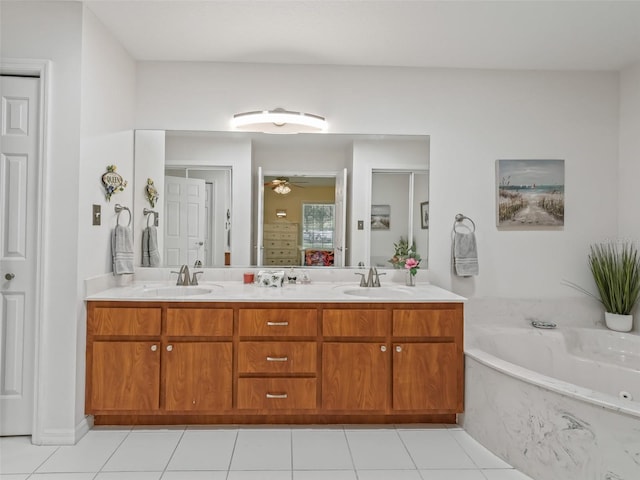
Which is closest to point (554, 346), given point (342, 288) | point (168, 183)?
point (342, 288)

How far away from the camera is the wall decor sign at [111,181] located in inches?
95.2

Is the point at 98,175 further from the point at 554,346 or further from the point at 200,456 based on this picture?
the point at 554,346

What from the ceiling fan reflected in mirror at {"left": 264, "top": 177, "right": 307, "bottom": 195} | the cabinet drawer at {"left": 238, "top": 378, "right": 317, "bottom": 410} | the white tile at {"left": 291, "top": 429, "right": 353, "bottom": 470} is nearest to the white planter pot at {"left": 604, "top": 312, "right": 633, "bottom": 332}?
the white tile at {"left": 291, "top": 429, "right": 353, "bottom": 470}

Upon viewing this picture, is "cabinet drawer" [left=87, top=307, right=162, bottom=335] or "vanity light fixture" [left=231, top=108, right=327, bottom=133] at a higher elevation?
"vanity light fixture" [left=231, top=108, right=327, bottom=133]

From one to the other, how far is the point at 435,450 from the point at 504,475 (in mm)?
343

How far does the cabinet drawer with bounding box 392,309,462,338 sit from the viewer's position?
2.28m

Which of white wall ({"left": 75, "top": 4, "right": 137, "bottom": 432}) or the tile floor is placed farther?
white wall ({"left": 75, "top": 4, "right": 137, "bottom": 432})

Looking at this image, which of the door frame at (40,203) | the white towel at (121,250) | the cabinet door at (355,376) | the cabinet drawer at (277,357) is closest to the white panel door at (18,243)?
the door frame at (40,203)

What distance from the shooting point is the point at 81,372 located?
2178mm

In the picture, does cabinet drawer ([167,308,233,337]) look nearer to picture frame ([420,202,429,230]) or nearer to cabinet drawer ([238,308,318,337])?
cabinet drawer ([238,308,318,337])

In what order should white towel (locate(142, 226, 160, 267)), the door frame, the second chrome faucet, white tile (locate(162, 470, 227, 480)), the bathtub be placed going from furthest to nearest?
1. white towel (locate(142, 226, 160, 267))
2. the second chrome faucet
3. the door frame
4. white tile (locate(162, 470, 227, 480))
5. the bathtub

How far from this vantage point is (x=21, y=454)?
2.01 m

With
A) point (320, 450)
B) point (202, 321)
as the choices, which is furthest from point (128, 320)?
point (320, 450)

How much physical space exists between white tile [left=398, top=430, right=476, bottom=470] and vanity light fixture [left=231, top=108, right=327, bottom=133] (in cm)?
207
